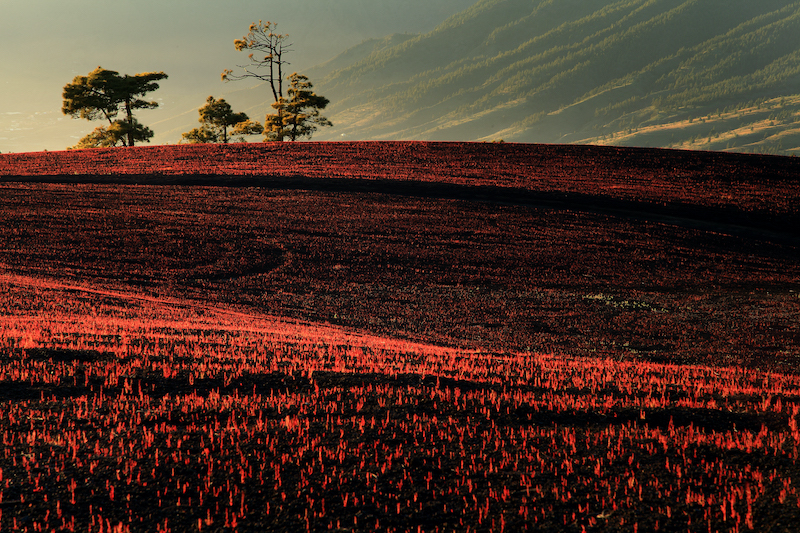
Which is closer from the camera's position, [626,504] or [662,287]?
[626,504]

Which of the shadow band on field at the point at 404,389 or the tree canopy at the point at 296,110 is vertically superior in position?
the tree canopy at the point at 296,110

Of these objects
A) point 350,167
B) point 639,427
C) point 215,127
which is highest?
point 215,127

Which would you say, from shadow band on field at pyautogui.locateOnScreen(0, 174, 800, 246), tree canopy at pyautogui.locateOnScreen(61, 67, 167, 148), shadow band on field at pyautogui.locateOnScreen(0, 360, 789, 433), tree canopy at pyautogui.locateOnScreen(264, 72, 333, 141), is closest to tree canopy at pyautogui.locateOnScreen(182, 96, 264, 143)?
tree canopy at pyautogui.locateOnScreen(264, 72, 333, 141)

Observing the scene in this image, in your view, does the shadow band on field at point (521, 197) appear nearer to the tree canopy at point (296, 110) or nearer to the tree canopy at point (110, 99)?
the tree canopy at point (110, 99)

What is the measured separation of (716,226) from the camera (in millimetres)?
38125

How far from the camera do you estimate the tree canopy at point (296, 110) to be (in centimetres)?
7125

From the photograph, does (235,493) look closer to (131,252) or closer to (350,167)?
(131,252)

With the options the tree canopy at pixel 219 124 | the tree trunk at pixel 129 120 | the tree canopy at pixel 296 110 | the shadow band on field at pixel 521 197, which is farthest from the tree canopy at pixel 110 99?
the shadow band on field at pixel 521 197

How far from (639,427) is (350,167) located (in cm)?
4648

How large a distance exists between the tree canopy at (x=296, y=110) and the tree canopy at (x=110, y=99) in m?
15.2

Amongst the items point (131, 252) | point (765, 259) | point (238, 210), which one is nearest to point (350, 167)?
point (238, 210)

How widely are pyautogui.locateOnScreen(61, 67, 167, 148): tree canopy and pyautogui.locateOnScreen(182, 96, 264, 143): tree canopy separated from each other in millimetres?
7391

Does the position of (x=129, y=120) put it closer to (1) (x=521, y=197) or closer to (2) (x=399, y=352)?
(1) (x=521, y=197)

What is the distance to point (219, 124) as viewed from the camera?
77.9 m
